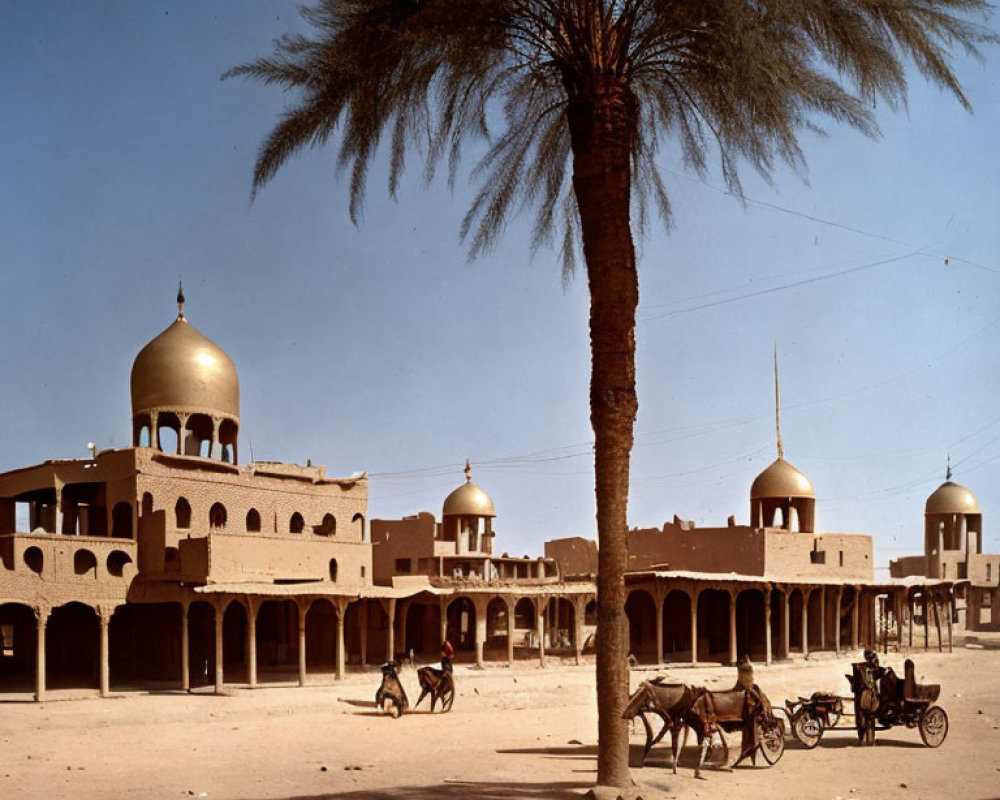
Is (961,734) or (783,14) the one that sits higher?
(783,14)

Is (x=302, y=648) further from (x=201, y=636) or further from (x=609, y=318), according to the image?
(x=609, y=318)

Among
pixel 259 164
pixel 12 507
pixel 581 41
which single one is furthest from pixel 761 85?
pixel 12 507

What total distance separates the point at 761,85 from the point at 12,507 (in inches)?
1190

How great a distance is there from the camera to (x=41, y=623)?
27.4 m

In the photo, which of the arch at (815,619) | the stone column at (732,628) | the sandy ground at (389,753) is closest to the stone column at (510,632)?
the sandy ground at (389,753)

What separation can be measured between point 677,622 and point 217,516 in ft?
58.2

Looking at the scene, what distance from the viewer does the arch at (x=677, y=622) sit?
41.2m

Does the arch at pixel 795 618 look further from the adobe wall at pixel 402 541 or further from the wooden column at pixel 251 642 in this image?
the wooden column at pixel 251 642

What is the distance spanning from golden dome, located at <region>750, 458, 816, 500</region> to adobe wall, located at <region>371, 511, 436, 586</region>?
13.2 m

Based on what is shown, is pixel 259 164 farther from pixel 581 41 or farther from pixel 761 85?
pixel 761 85

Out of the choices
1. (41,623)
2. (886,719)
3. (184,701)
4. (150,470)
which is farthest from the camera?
(150,470)

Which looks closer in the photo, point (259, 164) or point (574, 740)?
point (259, 164)

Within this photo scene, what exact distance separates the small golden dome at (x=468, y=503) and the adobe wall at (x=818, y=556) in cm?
1492

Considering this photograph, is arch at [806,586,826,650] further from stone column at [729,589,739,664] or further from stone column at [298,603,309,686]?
stone column at [298,603,309,686]
